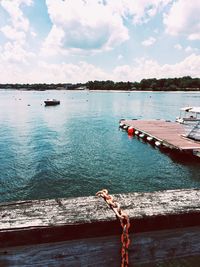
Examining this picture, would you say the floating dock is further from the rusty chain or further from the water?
the rusty chain

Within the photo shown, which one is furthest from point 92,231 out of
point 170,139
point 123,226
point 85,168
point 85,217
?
point 170,139

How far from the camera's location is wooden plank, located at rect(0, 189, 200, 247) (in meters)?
1.59

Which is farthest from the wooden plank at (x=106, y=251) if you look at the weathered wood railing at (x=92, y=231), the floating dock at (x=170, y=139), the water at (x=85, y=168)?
the floating dock at (x=170, y=139)

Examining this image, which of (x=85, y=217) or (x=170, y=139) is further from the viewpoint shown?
(x=170, y=139)

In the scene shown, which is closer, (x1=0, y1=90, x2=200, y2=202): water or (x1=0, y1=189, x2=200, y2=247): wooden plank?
(x1=0, y1=189, x2=200, y2=247): wooden plank

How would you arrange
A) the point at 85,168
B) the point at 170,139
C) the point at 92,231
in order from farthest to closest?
1. the point at 170,139
2. the point at 85,168
3. the point at 92,231

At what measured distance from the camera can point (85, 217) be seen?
1703mm

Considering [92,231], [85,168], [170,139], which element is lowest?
[85,168]

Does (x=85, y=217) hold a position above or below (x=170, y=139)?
above

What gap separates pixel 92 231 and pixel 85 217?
0.10 metres

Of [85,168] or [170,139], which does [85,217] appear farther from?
[170,139]

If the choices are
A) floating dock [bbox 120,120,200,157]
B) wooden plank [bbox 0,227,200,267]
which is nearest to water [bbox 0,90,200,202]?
floating dock [bbox 120,120,200,157]

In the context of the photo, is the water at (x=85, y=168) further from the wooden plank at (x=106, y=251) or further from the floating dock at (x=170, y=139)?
the wooden plank at (x=106, y=251)

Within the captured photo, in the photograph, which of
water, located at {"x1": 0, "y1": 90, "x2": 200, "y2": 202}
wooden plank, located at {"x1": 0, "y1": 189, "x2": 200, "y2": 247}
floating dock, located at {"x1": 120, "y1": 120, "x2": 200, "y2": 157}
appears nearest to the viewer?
wooden plank, located at {"x1": 0, "y1": 189, "x2": 200, "y2": 247}
